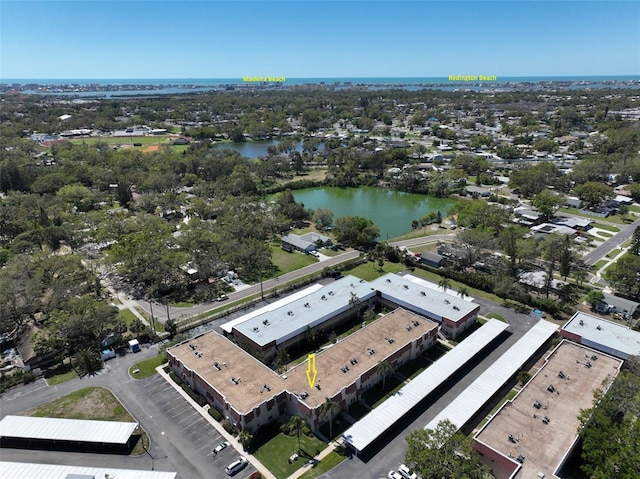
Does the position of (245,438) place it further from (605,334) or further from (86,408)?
(605,334)

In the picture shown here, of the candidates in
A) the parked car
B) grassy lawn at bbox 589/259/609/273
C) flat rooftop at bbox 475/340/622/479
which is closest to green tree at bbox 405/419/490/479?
flat rooftop at bbox 475/340/622/479

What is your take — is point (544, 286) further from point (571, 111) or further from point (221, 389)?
point (571, 111)

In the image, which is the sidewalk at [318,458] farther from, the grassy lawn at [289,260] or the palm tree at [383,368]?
the grassy lawn at [289,260]

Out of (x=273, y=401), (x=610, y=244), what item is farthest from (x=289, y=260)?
(x=610, y=244)

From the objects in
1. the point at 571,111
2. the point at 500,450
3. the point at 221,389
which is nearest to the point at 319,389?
the point at 221,389

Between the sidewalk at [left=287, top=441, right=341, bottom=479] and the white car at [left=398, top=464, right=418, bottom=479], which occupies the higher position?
the white car at [left=398, top=464, right=418, bottom=479]

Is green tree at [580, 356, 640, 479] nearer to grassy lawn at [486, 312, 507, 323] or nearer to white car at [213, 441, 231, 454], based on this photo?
grassy lawn at [486, 312, 507, 323]
